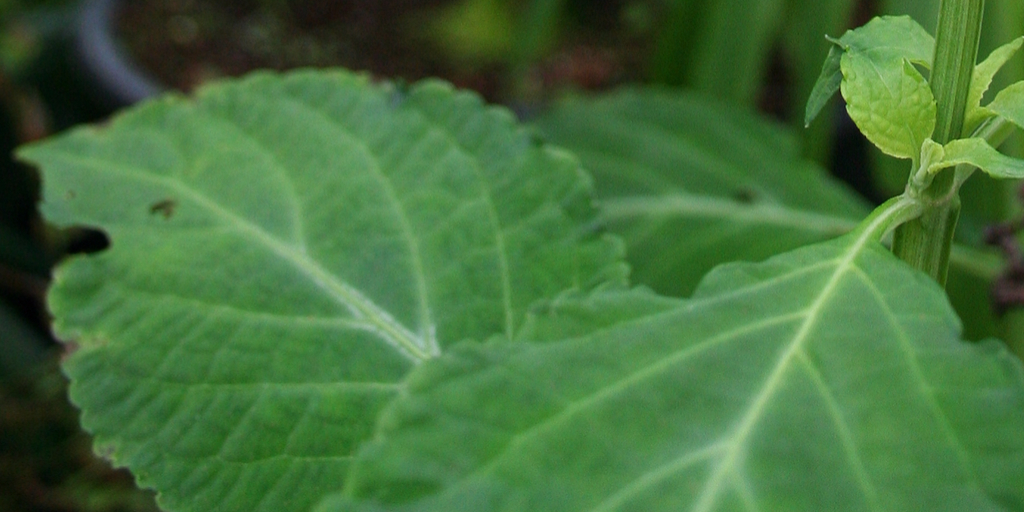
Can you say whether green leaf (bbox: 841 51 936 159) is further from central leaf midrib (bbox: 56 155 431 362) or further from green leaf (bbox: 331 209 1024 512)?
central leaf midrib (bbox: 56 155 431 362)

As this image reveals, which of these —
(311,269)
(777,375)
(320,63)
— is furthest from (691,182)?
(320,63)

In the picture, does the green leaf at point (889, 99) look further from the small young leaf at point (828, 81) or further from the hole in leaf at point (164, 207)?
the hole in leaf at point (164, 207)

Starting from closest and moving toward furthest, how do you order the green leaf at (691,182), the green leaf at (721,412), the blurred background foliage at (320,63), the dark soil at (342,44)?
the green leaf at (721,412), the green leaf at (691,182), the blurred background foliage at (320,63), the dark soil at (342,44)

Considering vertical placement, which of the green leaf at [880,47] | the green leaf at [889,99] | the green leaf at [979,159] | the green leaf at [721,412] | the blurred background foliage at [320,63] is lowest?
the blurred background foliage at [320,63]

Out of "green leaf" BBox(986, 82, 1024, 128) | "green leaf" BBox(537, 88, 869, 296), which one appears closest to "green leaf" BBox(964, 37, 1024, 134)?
"green leaf" BBox(986, 82, 1024, 128)

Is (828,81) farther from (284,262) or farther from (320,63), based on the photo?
(320,63)

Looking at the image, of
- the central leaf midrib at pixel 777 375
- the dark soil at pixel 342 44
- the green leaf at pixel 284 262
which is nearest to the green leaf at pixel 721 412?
the central leaf midrib at pixel 777 375
